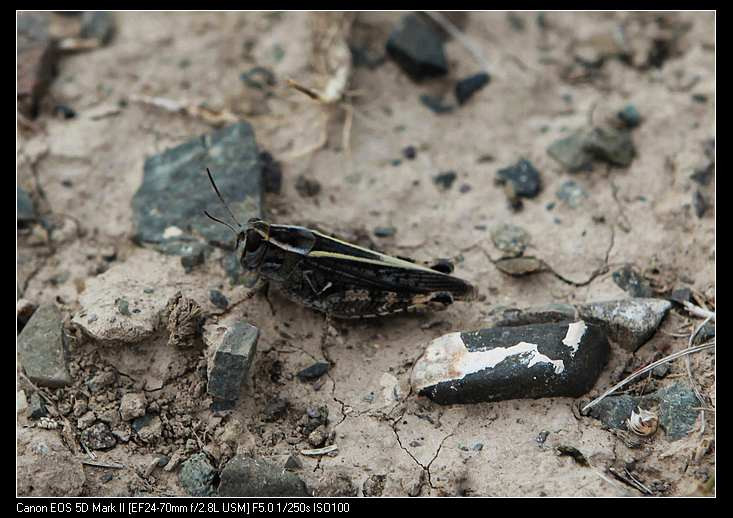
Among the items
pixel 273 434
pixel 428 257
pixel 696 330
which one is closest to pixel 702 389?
pixel 696 330

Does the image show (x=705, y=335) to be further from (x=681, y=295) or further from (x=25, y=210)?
(x=25, y=210)

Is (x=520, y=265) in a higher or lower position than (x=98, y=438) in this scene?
higher

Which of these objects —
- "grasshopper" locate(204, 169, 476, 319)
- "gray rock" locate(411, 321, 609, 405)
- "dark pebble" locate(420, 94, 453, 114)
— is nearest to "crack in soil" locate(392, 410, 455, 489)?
"gray rock" locate(411, 321, 609, 405)

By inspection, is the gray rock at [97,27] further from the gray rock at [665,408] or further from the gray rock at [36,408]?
the gray rock at [665,408]

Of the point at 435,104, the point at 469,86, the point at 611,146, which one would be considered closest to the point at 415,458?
the point at 611,146

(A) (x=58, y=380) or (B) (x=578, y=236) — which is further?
(B) (x=578, y=236)

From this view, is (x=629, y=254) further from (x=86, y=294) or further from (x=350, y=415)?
(x=86, y=294)
